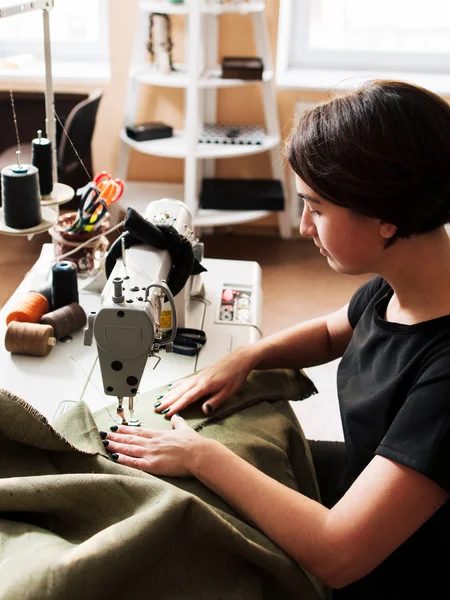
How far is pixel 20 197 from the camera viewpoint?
1539 millimetres

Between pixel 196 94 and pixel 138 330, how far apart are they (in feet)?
8.15

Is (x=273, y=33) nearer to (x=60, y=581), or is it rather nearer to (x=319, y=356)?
(x=319, y=356)

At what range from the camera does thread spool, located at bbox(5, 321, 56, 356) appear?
1.55 meters

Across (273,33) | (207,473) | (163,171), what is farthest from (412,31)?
(207,473)

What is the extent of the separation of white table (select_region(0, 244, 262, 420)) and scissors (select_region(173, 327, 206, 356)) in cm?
1

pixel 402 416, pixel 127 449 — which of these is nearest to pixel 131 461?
pixel 127 449

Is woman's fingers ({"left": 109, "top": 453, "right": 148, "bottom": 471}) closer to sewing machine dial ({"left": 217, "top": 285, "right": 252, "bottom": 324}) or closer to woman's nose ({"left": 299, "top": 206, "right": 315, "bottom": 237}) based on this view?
woman's nose ({"left": 299, "top": 206, "right": 315, "bottom": 237})

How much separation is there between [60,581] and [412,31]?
3801 mm

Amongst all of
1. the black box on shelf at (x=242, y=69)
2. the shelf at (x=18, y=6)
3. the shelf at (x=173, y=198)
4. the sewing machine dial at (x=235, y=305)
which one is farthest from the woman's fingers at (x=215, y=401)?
the black box on shelf at (x=242, y=69)

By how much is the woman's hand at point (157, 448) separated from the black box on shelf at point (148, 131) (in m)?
2.62

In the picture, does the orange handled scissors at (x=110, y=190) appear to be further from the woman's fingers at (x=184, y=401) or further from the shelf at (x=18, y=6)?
the woman's fingers at (x=184, y=401)

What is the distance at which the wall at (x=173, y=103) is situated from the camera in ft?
12.3

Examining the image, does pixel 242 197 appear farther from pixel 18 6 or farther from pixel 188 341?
pixel 18 6

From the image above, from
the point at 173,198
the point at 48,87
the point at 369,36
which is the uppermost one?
the point at 48,87
